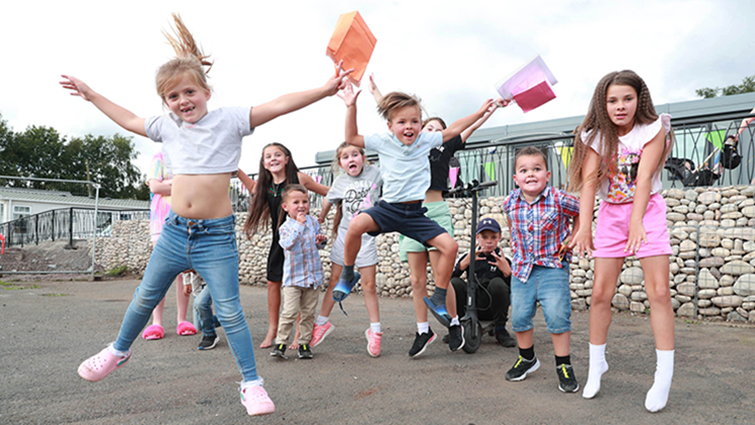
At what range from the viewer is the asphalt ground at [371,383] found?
257cm

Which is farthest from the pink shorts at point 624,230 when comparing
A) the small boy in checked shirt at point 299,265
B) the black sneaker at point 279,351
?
the black sneaker at point 279,351

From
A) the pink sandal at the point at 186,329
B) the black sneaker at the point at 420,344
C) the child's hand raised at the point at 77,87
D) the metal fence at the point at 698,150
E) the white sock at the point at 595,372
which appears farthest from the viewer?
the metal fence at the point at 698,150

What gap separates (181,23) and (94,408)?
231 centimetres

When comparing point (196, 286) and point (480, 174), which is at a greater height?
point (480, 174)

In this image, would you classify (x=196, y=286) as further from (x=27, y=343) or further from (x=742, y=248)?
(x=742, y=248)

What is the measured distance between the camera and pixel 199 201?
2592mm

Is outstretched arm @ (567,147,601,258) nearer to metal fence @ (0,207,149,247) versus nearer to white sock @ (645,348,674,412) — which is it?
white sock @ (645,348,674,412)

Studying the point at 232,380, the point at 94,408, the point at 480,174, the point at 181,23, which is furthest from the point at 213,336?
the point at 480,174

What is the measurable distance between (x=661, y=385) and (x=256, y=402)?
2.21 m

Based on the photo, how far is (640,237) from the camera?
9.02 feet

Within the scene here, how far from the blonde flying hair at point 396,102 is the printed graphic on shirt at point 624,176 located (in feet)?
4.89

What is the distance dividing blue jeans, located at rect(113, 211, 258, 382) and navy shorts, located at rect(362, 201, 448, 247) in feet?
4.40

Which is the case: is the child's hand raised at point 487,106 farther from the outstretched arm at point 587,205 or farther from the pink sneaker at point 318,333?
the pink sneaker at point 318,333

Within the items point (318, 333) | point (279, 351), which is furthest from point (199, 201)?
point (318, 333)
